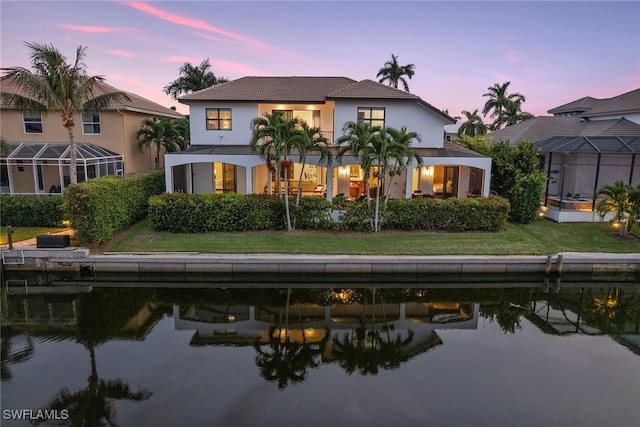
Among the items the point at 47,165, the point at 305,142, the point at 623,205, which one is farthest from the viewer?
the point at 47,165

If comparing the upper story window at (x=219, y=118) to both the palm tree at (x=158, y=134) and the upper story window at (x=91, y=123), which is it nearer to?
the palm tree at (x=158, y=134)

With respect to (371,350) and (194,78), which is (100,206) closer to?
(371,350)

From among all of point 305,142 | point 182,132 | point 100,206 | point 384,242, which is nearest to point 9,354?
point 100,206

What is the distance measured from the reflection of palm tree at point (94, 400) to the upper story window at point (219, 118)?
1464 centimetres

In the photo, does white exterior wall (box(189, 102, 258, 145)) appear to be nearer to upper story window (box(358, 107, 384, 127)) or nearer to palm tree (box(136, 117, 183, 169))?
palm tree (box(136, 117, 183, 169))

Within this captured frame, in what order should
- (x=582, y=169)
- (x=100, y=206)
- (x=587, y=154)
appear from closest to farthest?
(x=100, y=206) < (x=587, y=154) < (x=582, y=169)

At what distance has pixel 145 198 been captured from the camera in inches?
728

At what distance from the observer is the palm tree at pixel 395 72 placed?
4225 centimetres

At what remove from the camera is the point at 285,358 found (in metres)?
8.52

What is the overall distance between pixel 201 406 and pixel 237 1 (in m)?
19.7

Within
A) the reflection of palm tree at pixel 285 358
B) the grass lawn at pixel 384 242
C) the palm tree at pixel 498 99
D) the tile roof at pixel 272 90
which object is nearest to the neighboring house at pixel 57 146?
the tile roof at pixel 272 90

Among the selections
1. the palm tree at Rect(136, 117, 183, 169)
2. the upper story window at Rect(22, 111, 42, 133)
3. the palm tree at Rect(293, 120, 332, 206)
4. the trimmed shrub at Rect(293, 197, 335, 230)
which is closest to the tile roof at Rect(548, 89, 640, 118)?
the palm tree at Rect(293, 120, 332, 206)

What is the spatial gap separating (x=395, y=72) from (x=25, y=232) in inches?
1425

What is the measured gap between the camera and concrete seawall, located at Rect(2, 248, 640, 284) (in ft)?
42.4
